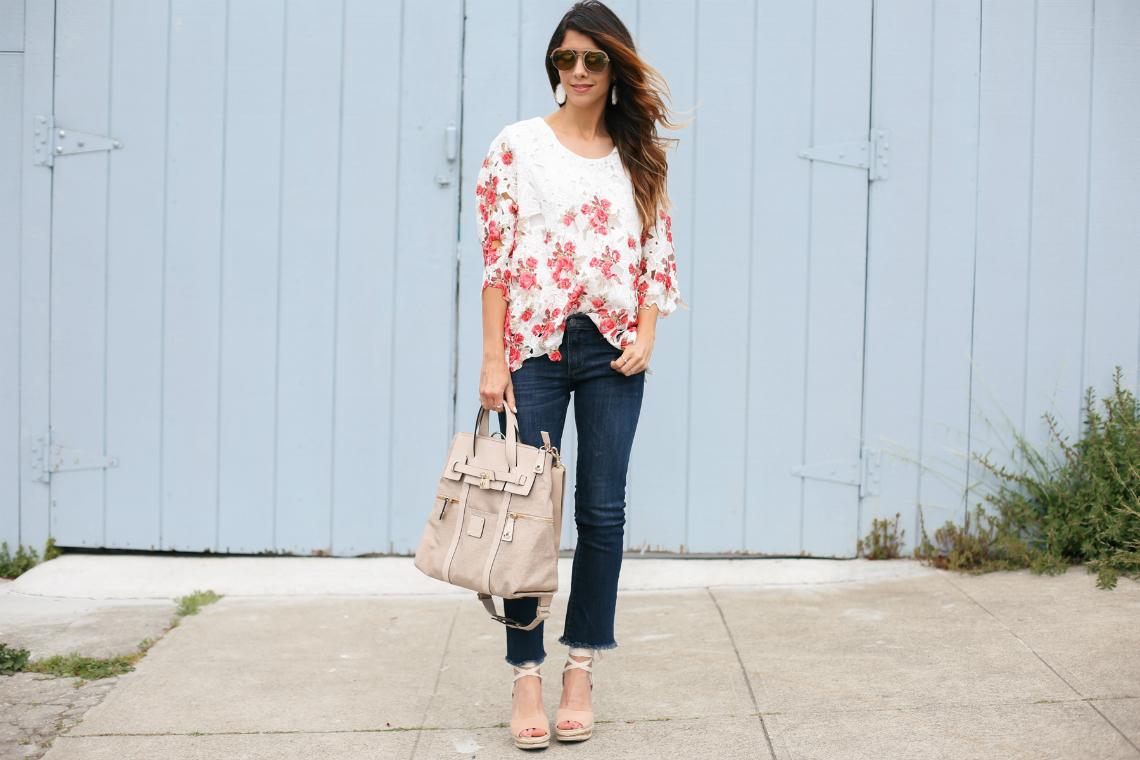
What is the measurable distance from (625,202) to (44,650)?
210 cm

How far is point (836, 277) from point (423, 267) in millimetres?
1499

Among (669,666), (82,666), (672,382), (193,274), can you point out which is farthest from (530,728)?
(193,274)

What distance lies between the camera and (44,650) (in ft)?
8.88

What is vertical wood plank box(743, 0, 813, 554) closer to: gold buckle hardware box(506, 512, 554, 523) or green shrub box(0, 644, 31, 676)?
gold buckle hardware box(506, 512, 554, 523)

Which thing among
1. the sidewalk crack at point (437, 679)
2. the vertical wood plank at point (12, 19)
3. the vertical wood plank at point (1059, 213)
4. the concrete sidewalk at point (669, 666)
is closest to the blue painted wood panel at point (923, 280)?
the vertical wood plank at point (1059, 213)

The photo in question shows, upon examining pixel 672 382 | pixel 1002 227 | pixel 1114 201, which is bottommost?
pixel 672 382

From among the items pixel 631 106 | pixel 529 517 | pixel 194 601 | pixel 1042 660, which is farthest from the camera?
pixel 194 601

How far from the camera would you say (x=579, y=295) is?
6.98ft

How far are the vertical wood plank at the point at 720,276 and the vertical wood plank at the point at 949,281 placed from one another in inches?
22.9

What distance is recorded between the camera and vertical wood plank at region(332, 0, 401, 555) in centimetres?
335

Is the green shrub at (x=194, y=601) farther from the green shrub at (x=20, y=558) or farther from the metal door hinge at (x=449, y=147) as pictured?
the metal door hinge at (x=449, y=147)

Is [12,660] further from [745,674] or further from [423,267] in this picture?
[745,674]

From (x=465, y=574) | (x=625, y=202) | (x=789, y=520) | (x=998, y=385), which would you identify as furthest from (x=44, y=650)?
(x=998, y=385)

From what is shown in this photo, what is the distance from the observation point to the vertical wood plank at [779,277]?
3.37m
